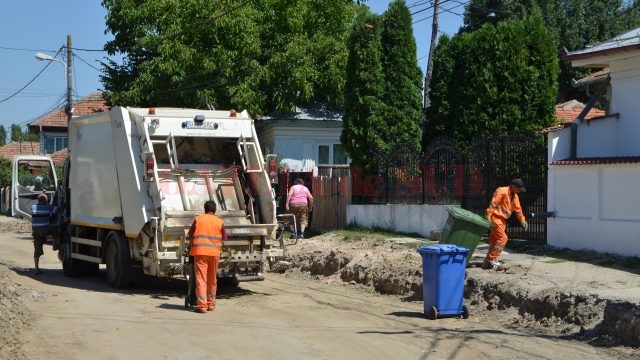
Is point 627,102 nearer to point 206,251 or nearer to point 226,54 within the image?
point 206,251

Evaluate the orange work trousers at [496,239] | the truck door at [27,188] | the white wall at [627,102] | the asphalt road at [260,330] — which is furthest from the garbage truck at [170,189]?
the white wall at [627,102]

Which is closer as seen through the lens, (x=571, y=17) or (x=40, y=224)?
(x=40, y=224)

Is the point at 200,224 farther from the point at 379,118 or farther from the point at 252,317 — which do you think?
the point at 379,118

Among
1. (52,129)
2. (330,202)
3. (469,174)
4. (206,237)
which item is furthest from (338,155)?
(52,129)

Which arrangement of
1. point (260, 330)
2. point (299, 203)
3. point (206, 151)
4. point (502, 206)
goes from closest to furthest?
1. point (260, 330)
2. point (502, 206)
3. point (206, 151)
4. point (299, 203)

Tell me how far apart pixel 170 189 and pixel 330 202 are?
9786 millimetres

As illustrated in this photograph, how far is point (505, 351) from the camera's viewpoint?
9406mm

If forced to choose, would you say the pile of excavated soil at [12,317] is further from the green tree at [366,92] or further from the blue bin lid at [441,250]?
the green tree at [366,92]

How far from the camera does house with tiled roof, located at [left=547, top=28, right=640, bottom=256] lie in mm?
14141

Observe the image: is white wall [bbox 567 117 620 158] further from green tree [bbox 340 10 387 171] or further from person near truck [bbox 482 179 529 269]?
green tree [bbox 340 10 387 171]

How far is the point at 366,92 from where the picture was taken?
21.8 meters

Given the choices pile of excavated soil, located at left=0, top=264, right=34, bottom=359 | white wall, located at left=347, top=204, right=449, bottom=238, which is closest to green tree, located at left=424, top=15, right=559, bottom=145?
white wall, located at left=347, top=204, right=449, bottom=238

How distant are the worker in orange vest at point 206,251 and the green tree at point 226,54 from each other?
16326 millimetres

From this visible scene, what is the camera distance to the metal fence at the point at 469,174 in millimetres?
16359
